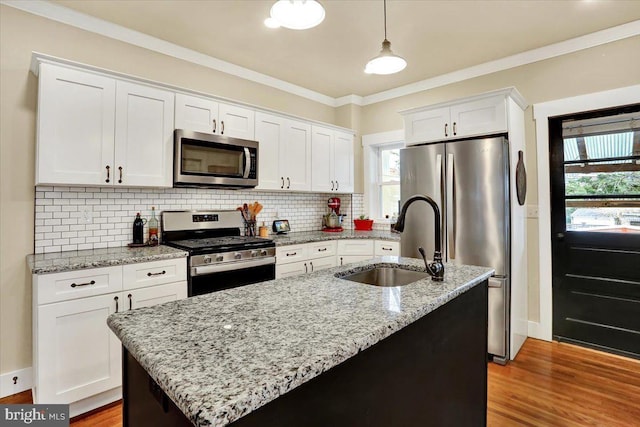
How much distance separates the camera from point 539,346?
3.04 m

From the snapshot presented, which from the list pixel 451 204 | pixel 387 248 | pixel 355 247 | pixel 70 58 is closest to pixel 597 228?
pixel 451 204

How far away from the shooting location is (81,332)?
2053 millimetres

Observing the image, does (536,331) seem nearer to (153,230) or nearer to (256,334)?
(256,334)

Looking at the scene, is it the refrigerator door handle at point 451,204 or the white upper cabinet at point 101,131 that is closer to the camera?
the white upper cabinet at point 101,131

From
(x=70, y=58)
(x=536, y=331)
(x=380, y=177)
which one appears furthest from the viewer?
(x=380, y=177)

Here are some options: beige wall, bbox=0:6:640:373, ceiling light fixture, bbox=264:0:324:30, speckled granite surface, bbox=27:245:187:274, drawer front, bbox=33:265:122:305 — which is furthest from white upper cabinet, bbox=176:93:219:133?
ceiling light fixture, bbox=264:0:324:30

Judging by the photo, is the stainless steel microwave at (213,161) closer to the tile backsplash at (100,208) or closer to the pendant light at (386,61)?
the tile backsplash at (100,208)

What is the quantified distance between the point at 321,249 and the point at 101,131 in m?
2.18

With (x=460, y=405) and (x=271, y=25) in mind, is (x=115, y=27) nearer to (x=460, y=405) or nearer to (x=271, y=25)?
(x=271, y=25)

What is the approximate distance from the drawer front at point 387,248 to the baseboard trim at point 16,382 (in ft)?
10.0

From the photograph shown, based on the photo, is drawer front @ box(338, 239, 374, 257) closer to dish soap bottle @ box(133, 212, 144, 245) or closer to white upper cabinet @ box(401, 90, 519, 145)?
white upper cabinet @ box(401, 90, 519, 145)

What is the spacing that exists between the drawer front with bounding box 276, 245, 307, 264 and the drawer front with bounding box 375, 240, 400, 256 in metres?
0.83

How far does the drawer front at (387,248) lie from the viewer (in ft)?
11.6

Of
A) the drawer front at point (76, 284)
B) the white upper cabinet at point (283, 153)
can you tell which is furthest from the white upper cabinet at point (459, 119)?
the drawer front at point (76, 284)
